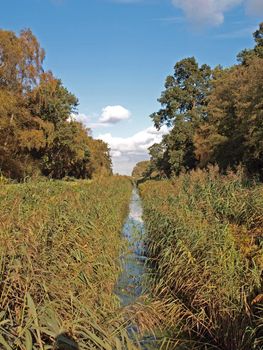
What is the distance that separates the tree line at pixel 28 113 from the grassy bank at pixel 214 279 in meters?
22.7

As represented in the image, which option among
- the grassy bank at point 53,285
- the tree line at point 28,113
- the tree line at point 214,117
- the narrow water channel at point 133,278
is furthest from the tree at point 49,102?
the grassy bank at point 53,285

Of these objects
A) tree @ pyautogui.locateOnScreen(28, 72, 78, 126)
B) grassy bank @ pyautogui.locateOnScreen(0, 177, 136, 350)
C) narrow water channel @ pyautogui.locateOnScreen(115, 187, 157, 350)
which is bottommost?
narrow water channel @ pyautogui.locateOnScreen(115, 187, 157, 350)

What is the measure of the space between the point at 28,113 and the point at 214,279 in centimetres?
3457

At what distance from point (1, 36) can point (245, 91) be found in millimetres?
20675

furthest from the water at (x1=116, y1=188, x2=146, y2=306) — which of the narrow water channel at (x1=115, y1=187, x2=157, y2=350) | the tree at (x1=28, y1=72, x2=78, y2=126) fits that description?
the tree at (x1=28, y1=72, x2=78, y2=126)

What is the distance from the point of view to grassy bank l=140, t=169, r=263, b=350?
20.8ft

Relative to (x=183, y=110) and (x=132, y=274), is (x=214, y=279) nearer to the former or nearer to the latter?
(x=132, y=274)

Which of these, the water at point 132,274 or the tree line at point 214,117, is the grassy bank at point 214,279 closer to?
the water at point 132,274

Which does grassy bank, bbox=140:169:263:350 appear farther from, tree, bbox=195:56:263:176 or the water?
tree, bbox=195:56:263:176

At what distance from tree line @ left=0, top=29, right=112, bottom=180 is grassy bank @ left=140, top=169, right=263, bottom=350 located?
74.3 feet

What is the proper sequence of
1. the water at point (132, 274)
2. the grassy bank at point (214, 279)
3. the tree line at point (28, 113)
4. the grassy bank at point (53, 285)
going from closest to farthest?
the grassy bank at point (53, 285) → the grassy bank at point (214, 279) → the water at point (132, 274) → the tree line at point (28, 113)

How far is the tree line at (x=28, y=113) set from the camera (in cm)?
3441

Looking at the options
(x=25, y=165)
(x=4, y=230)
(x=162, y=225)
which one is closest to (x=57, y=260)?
(x=4, y=230)

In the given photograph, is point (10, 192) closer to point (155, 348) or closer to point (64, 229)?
point (64, 229)
